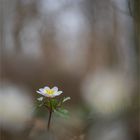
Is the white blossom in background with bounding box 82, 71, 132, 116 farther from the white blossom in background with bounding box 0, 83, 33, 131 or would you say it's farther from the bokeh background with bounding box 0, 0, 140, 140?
the white blossom in background with bounding box 0, 83, 33, 131

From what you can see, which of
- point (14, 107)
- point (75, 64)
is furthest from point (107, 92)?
point (75, 64)

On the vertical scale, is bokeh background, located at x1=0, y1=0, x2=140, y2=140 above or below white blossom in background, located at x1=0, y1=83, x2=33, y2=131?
above

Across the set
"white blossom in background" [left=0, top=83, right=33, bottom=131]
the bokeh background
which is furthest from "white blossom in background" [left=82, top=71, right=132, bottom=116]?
"white blossom in background" [left=0, top=83, right=33, bottom=131]

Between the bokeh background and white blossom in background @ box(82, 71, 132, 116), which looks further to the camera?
white blossom in background @ box(82, 71, 132, 116)

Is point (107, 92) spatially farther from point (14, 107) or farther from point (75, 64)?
point (75, 64)

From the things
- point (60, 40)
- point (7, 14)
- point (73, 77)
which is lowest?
point (73, 77)

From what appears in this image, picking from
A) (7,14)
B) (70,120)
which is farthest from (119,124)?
(7,14)

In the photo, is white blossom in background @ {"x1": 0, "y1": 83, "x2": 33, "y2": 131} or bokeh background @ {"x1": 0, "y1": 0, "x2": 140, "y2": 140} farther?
white blossom in background @ {"x1": 0, "y1": 83, "x2": 33, "y2": 131}

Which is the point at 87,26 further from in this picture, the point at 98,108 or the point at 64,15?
the point at 98,108
